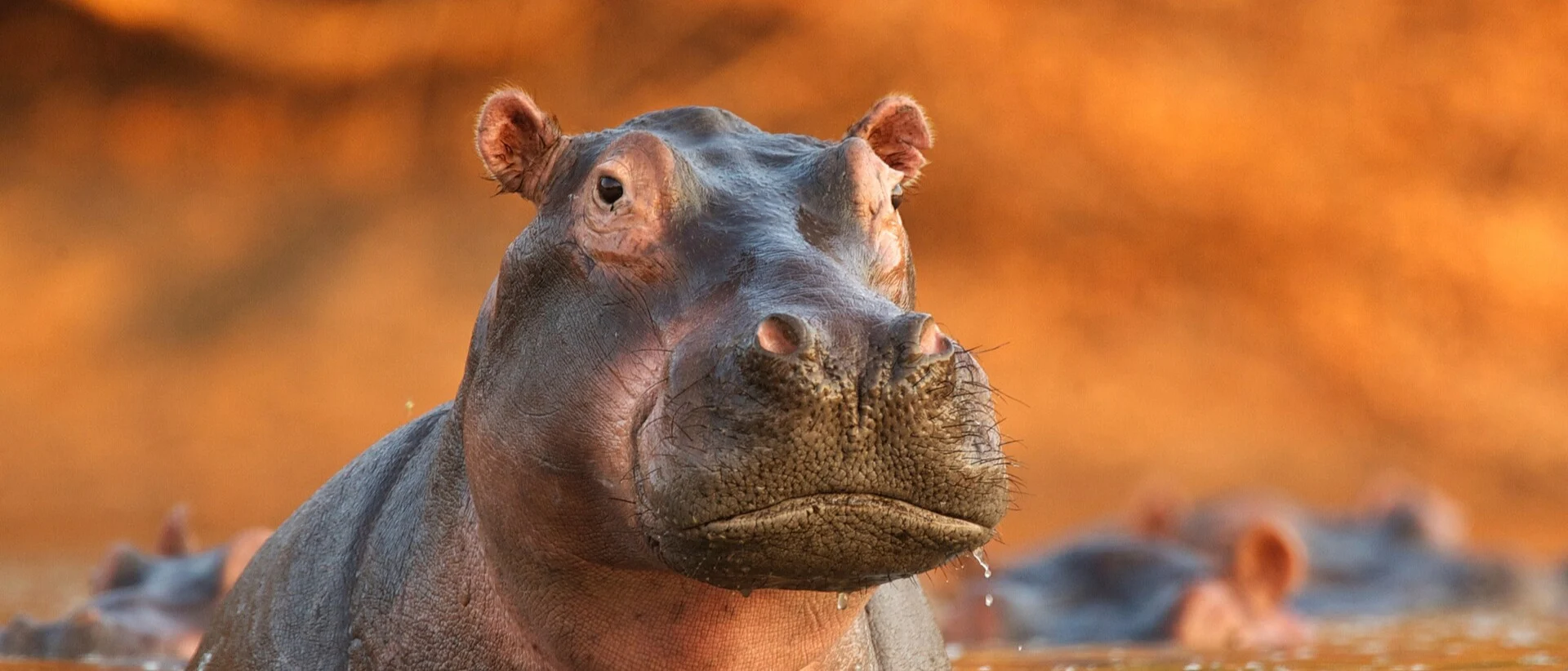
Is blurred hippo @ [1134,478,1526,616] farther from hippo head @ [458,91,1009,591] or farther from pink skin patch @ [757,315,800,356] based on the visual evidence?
pink skin patch @ [757,315,800,356]

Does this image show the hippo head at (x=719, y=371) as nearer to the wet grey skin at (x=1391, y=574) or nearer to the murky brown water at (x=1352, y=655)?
the murky brown water at (x=1352, y=655)

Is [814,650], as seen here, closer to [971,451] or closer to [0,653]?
[971,451]

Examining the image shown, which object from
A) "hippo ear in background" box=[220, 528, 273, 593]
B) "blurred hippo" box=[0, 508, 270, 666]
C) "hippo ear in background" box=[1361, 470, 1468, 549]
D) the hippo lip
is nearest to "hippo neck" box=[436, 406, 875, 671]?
the hippo lip

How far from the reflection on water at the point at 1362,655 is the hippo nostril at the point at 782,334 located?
147 inches

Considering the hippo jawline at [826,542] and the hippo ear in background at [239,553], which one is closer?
the hippo jawline at [826,542]

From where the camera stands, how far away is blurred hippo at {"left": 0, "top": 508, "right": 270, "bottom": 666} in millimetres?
6195

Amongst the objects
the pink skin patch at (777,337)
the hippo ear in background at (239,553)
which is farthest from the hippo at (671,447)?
the hippo ear in background at (239,553)

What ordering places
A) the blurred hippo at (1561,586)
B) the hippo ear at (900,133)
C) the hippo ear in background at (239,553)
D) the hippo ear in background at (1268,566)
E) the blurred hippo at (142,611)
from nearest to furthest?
the hippo ear at (900,133) < the blurred hippo at (142,611) < the hippo ear in background at (239,553) < the hippo ear in background at (1268,566) < the blurred hippo at (1561,586)

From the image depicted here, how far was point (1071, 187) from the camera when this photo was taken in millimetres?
17234

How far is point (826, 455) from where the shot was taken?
2.71 meters

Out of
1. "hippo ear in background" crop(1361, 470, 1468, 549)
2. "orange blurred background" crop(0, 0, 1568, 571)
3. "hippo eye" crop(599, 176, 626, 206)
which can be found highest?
"orange blurred background" crop(0, 0, 1568, 571)

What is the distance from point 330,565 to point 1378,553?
8.87 m

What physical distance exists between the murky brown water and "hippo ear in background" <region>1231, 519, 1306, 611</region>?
276mm

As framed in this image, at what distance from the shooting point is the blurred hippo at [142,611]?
620 cm
